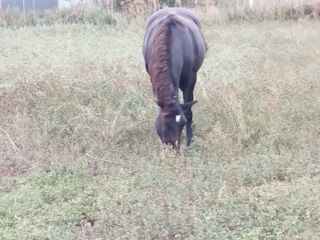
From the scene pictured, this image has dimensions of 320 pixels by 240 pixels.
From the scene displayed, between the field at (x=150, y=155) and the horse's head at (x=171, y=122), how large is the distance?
252 millimetres

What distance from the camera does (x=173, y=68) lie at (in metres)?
6.75

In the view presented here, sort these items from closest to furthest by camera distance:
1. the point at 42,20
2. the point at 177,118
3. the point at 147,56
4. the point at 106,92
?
the point at 177,118 → the point at 147,56 → the point at 106,92 → the point at 42,20

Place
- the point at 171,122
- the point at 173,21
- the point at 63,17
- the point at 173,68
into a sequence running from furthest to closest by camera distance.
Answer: the point at 63,17
the point at 173,21
the point at 173,68
the point at 171,122

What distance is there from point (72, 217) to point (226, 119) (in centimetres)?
298

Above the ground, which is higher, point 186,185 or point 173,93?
point 173,93

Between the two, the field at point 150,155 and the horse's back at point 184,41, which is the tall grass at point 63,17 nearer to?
the field at point 150,155

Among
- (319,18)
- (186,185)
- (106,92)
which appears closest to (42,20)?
(319,18)

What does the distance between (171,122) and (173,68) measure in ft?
2.40

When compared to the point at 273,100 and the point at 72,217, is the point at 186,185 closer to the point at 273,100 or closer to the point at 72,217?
the point at 72,217

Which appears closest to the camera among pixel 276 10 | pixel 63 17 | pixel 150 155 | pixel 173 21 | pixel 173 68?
pixel 150 155

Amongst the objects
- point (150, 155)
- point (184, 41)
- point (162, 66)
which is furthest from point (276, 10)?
point (150, 155)

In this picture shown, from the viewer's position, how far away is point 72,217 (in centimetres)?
489

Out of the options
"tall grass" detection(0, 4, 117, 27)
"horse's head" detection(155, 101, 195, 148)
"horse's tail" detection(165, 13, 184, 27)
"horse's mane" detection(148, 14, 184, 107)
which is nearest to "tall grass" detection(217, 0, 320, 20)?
"tall grass" detection(0, 4, 117, 27)

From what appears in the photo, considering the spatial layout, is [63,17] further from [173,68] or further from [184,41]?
[173,68]
